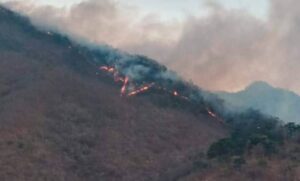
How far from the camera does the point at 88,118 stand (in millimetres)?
91688

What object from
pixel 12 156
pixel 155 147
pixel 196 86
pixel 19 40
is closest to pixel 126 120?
pixel 155 147

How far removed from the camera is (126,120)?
9369cm

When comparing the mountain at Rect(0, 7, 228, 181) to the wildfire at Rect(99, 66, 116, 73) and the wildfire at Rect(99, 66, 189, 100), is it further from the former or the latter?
the wildfire at Rect(99, 66, 189, 100)

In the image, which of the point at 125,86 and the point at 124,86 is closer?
the point at 124,86

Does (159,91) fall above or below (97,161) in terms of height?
above

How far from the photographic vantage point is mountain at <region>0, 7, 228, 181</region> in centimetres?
7631

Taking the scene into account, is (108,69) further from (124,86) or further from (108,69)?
(124,86)

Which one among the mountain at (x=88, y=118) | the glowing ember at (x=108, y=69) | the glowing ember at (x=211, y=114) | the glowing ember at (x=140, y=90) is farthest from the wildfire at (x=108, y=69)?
the glowing ember at (x=211, y=114)

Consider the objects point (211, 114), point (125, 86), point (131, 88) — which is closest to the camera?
point (211, 114)

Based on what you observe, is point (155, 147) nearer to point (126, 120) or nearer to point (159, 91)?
point (126, 120)

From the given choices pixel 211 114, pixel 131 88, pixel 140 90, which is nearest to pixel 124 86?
pixel 131 88

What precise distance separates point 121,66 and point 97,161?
4537cm

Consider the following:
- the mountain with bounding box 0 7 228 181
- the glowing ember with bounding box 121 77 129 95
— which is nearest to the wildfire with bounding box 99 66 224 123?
the glowing ember with bounding box 121 77 129 95

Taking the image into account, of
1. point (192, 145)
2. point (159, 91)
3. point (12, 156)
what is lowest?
point (12, 156)
